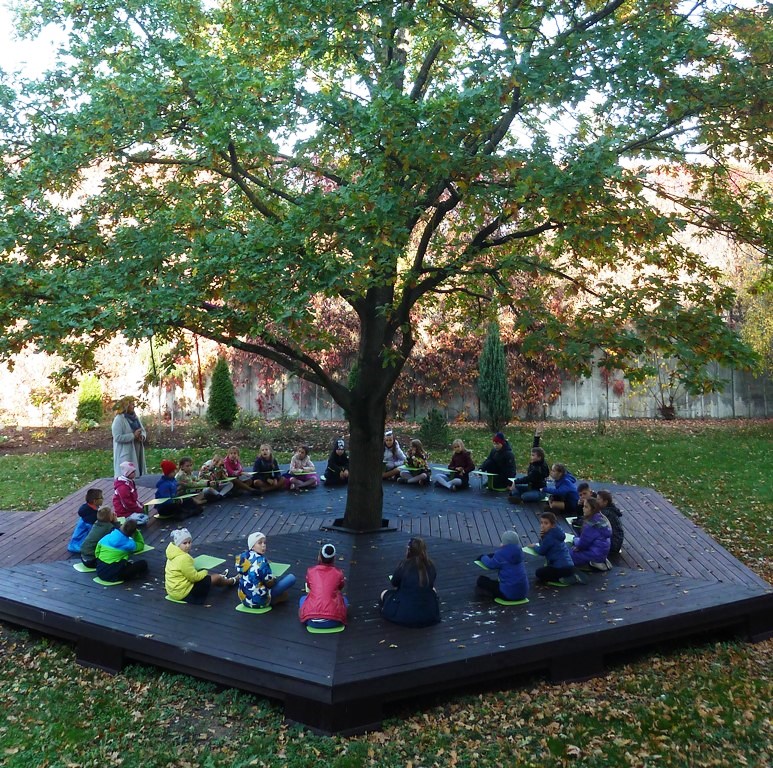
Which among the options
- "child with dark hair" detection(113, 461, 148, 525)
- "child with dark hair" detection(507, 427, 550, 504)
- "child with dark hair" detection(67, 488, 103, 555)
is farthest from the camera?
"child with dark hair" detection(507, 427, 550, 504)

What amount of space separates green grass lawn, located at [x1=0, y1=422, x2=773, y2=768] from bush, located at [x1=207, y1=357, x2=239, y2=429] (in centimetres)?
1070

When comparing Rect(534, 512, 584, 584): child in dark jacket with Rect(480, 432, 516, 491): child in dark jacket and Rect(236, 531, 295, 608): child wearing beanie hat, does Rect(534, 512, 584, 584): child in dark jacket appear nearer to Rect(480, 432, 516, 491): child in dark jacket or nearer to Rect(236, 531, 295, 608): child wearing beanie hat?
Rect(236, 531, 295, 608): child wearing beanie hat

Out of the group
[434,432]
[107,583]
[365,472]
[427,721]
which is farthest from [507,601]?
[434,432]

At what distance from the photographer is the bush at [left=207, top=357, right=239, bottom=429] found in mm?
18156

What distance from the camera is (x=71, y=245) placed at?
8344mm

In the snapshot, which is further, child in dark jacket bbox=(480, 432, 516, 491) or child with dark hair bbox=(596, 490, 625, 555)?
child in dark jacket bbox=(480, 432, 516, 491)

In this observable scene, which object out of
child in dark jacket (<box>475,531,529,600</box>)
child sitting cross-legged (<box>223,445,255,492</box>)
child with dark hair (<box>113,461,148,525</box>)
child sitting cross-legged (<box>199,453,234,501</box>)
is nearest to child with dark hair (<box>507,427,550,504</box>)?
child in dark jacket (<box>475,531,529,600</box>)

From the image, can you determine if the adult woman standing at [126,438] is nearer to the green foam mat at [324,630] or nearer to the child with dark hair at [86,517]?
the child with dark hair at [86,517]

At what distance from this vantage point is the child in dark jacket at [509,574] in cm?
729

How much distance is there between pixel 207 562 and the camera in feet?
27.3

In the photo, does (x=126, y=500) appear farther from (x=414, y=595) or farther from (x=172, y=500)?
(x=414, y=595)

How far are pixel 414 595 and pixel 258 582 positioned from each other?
1.51 m

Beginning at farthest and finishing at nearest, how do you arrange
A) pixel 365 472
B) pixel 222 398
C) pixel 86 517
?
pixel 222 398 → pixel 365 472 → pixel 86 517

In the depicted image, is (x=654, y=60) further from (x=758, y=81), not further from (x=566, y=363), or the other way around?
(x=566, y=363)
